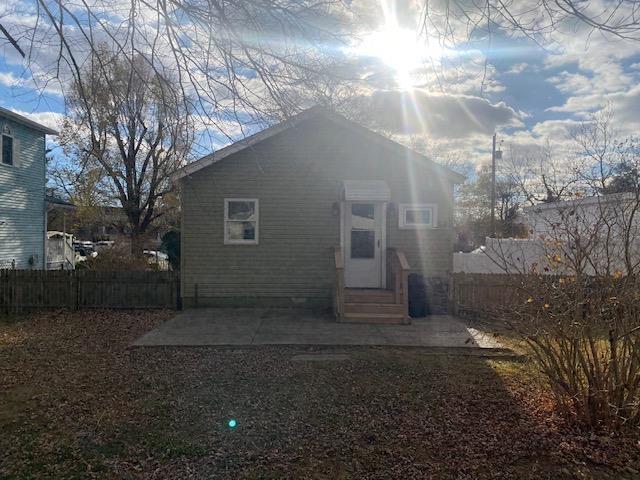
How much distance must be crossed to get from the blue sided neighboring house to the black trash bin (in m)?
13.6

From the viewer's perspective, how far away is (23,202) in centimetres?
1695

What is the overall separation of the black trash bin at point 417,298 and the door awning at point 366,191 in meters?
1.93

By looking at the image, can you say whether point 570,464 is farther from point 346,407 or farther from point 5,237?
point 5,237

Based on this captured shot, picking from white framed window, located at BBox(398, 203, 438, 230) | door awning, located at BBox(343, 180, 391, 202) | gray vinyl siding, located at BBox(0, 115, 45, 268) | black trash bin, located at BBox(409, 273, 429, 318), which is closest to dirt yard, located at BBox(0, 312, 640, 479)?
black trash bin, located at BBox(409, 273, 429, 318)

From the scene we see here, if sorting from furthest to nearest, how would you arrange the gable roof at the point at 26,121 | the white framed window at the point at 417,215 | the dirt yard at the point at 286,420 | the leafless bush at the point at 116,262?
the gable roof at the point at 26,121 → the leafless bush at the point at 116,262 → the white framed window at the point at 417,215 → the dirt yard at the point at 286,420

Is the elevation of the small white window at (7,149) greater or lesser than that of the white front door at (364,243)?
greater

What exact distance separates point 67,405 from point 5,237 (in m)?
14.2

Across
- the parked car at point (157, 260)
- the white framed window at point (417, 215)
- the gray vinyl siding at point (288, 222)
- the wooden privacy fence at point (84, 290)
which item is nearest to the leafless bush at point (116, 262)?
the parked car at point (157, 260)

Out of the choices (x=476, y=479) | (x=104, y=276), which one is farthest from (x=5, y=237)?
(x=476, y=479)

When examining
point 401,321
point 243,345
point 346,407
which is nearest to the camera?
point 346,407

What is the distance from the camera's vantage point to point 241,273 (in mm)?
10695

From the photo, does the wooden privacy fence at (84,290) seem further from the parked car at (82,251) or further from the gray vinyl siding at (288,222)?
the parked car at (82,251)

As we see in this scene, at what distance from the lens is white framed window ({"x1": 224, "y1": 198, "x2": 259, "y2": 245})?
10727 millimetres

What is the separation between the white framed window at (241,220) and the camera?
10.7 metres
